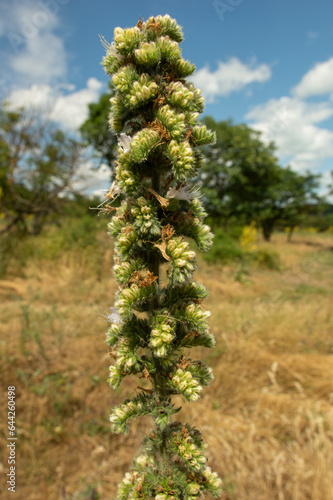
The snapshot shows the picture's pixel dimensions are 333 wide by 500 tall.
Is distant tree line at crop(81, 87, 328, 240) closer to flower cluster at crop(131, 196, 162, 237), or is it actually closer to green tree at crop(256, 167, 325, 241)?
green tree at crop(256, 167, 325, 241)

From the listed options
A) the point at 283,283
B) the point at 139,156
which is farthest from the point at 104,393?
the point at 283,283

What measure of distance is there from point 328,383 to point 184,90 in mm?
6030

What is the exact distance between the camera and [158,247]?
4.09 ft

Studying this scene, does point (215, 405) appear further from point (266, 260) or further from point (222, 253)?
point (266, 260)

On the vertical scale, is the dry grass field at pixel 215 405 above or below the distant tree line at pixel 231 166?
below

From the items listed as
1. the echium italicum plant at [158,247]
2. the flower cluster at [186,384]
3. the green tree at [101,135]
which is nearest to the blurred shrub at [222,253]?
the green tree at [101,135]

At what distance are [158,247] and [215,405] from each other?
4.83m

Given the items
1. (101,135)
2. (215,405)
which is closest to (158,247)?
(215,405)

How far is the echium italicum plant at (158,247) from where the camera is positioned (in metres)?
1.19

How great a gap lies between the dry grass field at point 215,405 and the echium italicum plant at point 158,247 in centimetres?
29

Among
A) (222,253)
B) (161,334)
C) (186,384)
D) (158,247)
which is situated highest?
(222,253)

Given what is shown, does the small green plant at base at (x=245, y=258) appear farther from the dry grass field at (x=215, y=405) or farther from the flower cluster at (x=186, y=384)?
the flower cluster at (x=186, y=384)

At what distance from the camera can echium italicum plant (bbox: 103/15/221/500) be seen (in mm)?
Result: 1192

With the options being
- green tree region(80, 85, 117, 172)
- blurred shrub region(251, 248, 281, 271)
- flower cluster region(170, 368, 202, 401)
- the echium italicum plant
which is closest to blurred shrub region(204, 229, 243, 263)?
blurred shrub region(251, 248, 281, 271)
